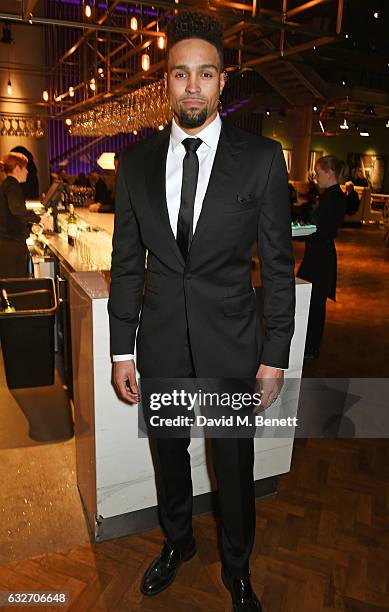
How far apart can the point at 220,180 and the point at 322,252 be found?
3.02m

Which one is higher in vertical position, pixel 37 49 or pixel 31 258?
pixel 37 49

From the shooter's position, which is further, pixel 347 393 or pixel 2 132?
pixel 2 132

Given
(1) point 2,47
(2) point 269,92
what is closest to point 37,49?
(1) point 2,47

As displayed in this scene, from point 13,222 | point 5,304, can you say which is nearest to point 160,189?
point 5,304

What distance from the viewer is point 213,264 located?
5.16 feet

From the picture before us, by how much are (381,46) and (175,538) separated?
18.7 metres

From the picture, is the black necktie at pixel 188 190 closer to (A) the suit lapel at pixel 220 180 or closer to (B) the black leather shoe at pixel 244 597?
(A) the suit lapel at pixel 220 180

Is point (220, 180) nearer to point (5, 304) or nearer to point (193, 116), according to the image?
point (193, 116)

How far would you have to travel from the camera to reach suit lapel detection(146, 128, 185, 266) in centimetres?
157

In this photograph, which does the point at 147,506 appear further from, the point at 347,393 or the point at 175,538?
the point at 347,393

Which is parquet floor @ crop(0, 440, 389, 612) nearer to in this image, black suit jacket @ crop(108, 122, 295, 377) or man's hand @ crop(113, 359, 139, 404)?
man's hand @ crop(113, 359, 139, 404)

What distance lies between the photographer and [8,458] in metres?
2.86

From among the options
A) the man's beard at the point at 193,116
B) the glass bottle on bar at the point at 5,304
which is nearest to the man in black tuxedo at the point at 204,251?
the man's beard at the point at 193,116

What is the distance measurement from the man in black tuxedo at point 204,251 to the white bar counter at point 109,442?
0.32 meters
